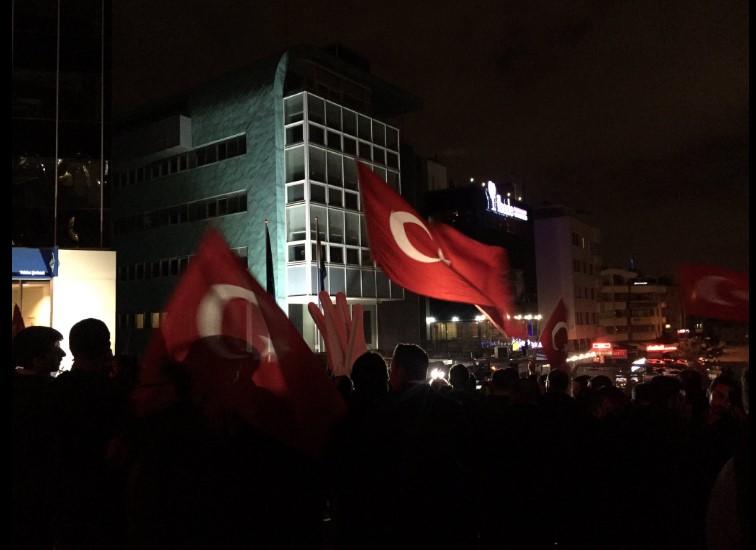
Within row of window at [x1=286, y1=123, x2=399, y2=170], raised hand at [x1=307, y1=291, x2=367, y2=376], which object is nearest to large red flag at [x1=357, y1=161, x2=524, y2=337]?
raised hand at [x1=307, y1=291, x2=367, y2=376]

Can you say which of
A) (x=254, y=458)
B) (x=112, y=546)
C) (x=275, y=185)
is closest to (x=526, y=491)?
(x=254, y=458)

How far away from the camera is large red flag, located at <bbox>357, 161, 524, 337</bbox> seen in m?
8.72

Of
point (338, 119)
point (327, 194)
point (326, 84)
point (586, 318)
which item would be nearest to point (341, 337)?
point (327, 194)

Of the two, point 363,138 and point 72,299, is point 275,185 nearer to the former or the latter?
point 363,138

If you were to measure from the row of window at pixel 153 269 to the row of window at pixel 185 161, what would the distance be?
5883mm

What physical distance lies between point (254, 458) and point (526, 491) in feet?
7.56

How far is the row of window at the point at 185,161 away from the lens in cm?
4334

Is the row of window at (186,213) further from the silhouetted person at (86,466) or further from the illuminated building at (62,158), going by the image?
the silhouetted person at (86,466)

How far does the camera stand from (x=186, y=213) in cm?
4662

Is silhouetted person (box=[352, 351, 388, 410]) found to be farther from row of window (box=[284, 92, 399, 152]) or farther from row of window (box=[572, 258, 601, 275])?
row of window (box=[572, 258, 601, 275])

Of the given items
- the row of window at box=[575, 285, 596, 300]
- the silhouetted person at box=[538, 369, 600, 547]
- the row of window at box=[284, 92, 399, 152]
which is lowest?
the silhouetted person at box=[538, 369, 600, 547]

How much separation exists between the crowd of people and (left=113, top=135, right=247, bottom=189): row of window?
39774 mm

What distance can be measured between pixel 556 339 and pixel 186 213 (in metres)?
38.9

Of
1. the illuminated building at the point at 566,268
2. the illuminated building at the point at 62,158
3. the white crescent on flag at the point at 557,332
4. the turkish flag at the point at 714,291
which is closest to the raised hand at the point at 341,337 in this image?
the white crescent on flag at the point at 557,332
